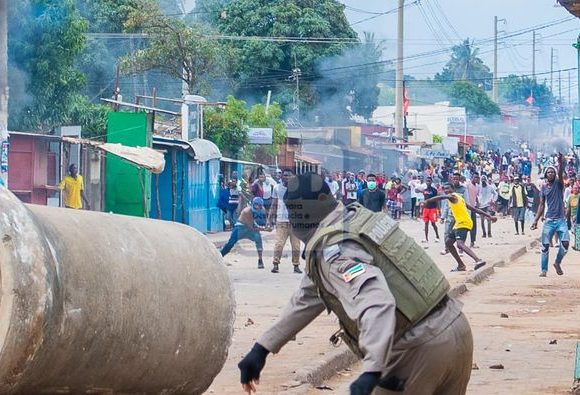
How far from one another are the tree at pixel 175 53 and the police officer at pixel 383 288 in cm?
3646

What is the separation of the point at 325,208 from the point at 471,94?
10214cm

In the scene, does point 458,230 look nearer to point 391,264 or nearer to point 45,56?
point 45,56

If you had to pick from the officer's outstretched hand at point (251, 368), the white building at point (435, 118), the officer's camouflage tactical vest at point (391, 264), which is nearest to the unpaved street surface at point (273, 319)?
the officer's outstretched hand at point (251, 368)

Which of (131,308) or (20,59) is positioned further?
(20,59)

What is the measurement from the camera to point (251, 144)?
3900cm

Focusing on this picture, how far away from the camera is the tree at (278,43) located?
54031 mm

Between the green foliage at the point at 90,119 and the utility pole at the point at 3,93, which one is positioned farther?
the green foliage at the point at 90,119

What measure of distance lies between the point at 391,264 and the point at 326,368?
4842 millimetres

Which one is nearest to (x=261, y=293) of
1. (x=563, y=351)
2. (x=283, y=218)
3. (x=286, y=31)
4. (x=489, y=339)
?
(x=283, y=218)

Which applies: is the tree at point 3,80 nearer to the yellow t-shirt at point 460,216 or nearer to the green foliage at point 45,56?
the green foliage at point 45,56

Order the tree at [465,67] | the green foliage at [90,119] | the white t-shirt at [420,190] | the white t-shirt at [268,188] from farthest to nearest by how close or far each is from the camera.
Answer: the tree at [465,67] < the white t-shirt at [420,190] < the green foliage at [90,119] < the white t-shirt at [268,188]

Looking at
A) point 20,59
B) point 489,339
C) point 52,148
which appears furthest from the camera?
point 20,59

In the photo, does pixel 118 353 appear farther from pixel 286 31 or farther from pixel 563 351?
pixel 286 31

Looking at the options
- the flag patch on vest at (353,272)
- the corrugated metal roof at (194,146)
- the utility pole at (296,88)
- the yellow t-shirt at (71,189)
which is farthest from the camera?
the utility pole at (296,88)
